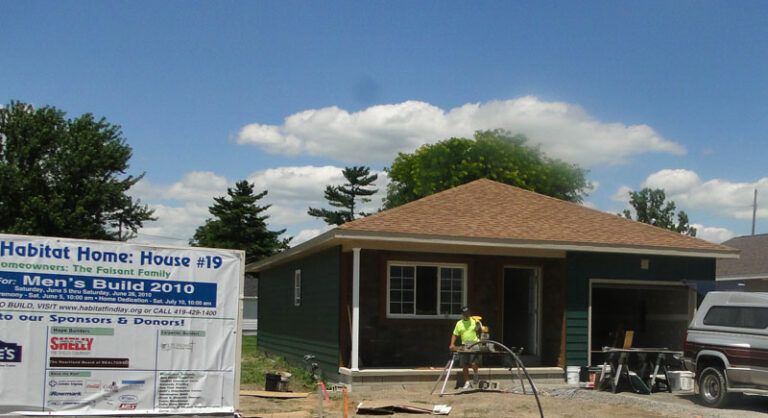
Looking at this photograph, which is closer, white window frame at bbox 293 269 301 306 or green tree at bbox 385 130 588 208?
white window frame at bbox 293 269 301 306

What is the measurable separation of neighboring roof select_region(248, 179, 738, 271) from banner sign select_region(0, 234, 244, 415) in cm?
562

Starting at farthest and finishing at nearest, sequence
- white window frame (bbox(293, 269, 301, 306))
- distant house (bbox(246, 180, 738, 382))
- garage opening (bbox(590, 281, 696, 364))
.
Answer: white window frame (bbox(293, 269, 301, 306)), garage opening (bbox(590, 281, 696, 364)), distant house (bbox(246, 180, 738, 382))

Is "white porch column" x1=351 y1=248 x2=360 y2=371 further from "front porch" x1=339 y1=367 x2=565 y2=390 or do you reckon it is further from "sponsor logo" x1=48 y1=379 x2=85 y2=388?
"sponsor logo" x1=48 y1=379 x2=85 y2=388

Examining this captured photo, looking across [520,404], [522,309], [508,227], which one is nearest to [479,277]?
[508,227]

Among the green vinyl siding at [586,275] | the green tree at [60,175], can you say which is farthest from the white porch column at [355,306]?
the green tree at [60,175]

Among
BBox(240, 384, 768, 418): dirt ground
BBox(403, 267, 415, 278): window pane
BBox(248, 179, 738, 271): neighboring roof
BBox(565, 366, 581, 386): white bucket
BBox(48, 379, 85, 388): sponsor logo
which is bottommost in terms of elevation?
BBox(240, 384, 768, 418): dirt ground

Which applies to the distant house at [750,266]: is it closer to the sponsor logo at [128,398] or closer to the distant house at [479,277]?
the distant house at [479,277]

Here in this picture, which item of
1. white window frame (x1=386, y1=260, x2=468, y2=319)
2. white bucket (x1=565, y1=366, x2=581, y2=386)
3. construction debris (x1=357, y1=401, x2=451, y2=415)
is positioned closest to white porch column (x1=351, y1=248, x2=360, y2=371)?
white window frame (x1=386, y1=260, x2=468, y2=319)

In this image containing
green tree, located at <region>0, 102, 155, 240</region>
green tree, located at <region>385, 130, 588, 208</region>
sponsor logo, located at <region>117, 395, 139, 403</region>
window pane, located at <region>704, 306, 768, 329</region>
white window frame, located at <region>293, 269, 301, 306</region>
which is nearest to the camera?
sponsor logo, located at <region>117, 395, 139, 403</region>

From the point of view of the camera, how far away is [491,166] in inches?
2101

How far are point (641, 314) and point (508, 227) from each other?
5.48 m

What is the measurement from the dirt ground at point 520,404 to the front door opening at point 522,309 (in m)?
2.57

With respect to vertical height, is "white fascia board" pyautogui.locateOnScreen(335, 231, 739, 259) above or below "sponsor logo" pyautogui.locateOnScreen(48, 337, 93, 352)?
above

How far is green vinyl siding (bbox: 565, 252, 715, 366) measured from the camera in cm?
1817
